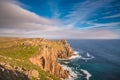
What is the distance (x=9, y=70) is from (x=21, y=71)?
151 inches

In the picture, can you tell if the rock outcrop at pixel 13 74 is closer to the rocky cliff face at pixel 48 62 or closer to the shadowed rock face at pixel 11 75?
the shadowed rock face at pixel 11 75

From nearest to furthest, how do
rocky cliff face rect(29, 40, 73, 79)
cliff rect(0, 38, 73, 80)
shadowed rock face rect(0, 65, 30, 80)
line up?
1. shadowed rock face rect(0, 65, 30, 80)
2. cliff rect(0, 38, 73, 80)
3. rocky cliff face rect(29, 40, 73, 79)

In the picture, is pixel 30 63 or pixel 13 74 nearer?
pixel 13 74

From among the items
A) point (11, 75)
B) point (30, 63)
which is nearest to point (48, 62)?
point (30, 63)

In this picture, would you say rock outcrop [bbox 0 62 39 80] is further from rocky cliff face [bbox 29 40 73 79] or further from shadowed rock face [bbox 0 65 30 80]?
rocky cliff face [bbox 29 40 73 79]

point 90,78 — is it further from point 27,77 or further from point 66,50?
point 66,50

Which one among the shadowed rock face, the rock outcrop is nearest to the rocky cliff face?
the rock outcrop

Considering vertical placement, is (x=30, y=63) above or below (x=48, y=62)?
above

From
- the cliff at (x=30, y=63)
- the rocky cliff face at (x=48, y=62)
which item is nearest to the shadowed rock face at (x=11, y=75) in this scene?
the cliff at (x=30, y=63)

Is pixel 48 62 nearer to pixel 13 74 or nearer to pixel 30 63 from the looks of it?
pixel 30 63

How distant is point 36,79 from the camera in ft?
179

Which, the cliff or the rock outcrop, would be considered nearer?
the rock outcrop

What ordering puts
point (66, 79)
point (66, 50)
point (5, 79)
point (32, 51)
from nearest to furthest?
point (5, 79)
point (32, 51)
point (66, 79)
point (66, 50)

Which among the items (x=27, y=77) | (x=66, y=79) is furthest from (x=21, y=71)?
(x=66, y=79)
